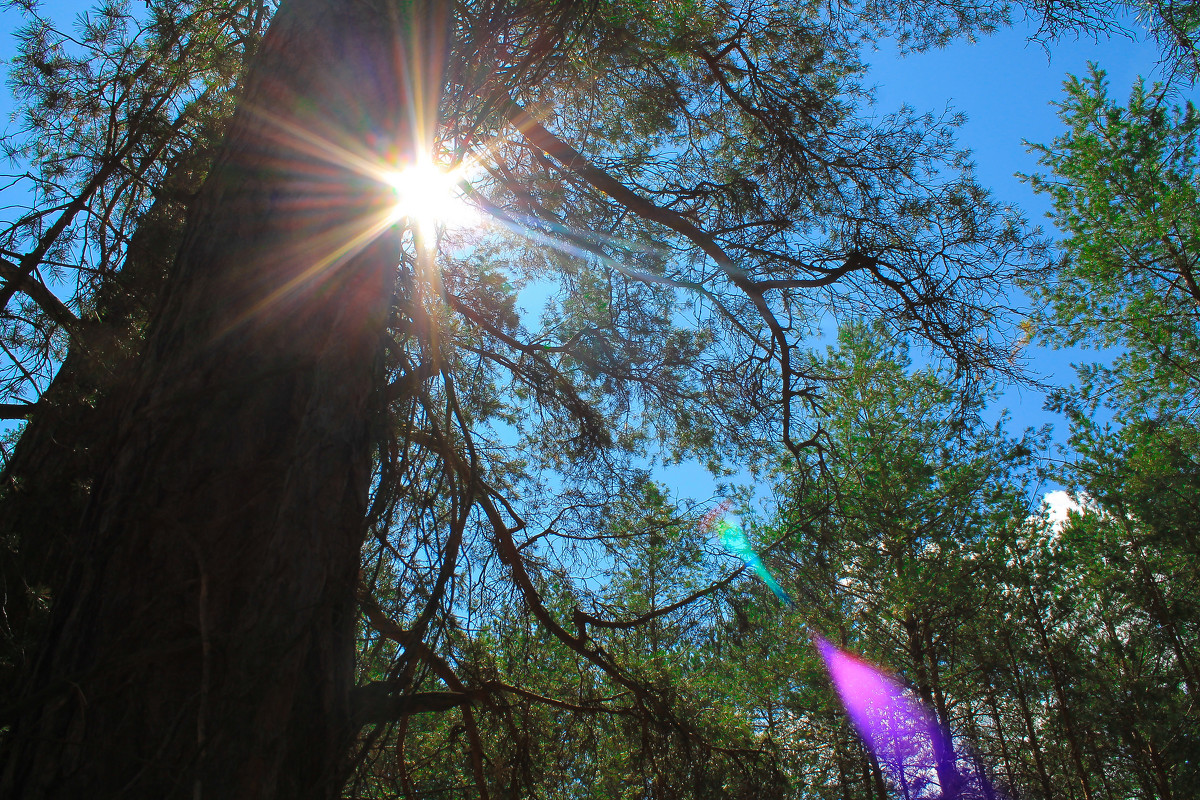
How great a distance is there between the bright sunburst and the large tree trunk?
8 centimetres

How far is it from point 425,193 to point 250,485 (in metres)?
1.27

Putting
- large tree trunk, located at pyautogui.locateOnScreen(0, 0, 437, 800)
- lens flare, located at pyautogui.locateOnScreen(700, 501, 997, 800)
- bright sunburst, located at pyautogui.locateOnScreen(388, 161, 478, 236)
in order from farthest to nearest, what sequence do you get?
lens flare, located at pyautogui.locateOnScreen(700, 501, 997, 800) → bright sunburst, located at pyautogui.locateOnScreen(388, 161, 478, 236) → large tree trunk, located at pyautogui.locateOnScreen(0, 0, 437, 800)

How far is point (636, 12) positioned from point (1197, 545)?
10.4 metres

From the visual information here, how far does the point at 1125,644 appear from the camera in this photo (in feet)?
33.8

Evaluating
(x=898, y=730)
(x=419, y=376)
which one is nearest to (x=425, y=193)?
(x=419, y=376)

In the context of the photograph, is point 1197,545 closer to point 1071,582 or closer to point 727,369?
point 1071,582

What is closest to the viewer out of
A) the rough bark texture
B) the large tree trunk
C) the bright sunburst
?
the large tree trunk

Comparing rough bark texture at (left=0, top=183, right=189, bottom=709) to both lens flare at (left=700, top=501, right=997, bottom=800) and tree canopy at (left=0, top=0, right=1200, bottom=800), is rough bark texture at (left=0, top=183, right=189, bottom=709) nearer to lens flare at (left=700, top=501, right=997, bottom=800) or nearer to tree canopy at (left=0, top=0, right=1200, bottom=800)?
tree canopy at (left=0, top=0, right=1200, bottom=800)

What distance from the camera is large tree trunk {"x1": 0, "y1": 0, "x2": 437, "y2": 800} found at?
42.0 inches

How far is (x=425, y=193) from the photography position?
2215 millimetres

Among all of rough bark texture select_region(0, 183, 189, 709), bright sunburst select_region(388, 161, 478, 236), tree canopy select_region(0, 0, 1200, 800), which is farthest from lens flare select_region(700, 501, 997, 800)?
rough bark texture select_region(0, 183, 189, 709)

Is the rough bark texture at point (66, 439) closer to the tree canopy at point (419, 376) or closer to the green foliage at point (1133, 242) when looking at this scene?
the tree canopy at point (419, 376)

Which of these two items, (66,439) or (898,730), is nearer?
(66,439)

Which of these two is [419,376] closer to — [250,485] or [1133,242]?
[250,485]
